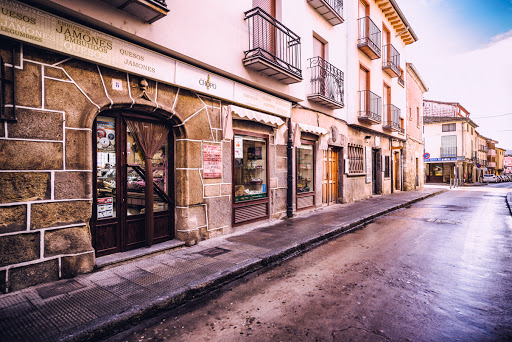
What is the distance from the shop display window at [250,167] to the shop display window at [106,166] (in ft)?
10.1

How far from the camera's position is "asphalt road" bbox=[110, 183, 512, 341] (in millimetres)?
2857

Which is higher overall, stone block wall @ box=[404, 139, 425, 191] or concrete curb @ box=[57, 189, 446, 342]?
stone block wall @ box=[404, 139, 425, 191]

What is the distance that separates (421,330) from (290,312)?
4.51ft

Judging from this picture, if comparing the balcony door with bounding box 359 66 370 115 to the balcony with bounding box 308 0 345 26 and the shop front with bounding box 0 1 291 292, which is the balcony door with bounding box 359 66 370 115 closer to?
the balcony with bounding box 308 0 345 26

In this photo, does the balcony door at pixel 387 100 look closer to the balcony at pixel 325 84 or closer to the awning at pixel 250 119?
the balcony at pixel 325 84

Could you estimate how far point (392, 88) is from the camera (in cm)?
1795

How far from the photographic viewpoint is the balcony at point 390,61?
16.3 metres

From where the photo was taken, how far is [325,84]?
1066 centimetres

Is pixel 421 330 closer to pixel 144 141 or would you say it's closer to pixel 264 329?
pixel 264 329

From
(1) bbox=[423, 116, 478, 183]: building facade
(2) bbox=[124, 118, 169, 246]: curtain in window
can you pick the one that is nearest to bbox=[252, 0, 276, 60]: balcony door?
(2) bbox=[124, 118, 169, 246]: curtain in window

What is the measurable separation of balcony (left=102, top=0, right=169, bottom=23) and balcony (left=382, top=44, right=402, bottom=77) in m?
14.9

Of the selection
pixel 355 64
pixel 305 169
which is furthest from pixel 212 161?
pixel 355 64

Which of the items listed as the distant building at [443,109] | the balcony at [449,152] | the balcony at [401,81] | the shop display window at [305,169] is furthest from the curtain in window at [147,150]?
the distant building at [443,109]

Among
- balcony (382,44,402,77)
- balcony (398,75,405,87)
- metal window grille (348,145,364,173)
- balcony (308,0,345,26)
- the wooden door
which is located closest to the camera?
balcony (308,0,345,26)
